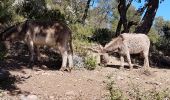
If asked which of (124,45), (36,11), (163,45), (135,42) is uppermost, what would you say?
(36,11)

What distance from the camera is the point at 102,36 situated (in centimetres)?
2380

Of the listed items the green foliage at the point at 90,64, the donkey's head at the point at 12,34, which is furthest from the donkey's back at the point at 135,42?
the donkey's head at the point at 12,34

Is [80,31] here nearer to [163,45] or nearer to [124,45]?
[163,45]

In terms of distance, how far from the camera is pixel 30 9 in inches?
888

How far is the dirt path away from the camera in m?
12.7

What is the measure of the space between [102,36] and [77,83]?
9.91 m

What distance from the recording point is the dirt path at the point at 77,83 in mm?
12734

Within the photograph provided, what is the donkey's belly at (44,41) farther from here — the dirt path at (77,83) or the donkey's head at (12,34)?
the dirt path at (77,83)

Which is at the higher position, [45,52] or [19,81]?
[45,52]

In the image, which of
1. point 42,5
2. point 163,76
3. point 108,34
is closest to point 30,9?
point 42,5

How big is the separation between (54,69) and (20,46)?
2760mm

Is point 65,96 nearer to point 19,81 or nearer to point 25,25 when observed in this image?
point 19,81

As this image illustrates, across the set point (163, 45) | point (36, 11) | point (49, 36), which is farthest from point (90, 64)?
point (163, 45)

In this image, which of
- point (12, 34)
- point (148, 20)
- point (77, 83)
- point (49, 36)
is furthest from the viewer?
point (148, 20)
